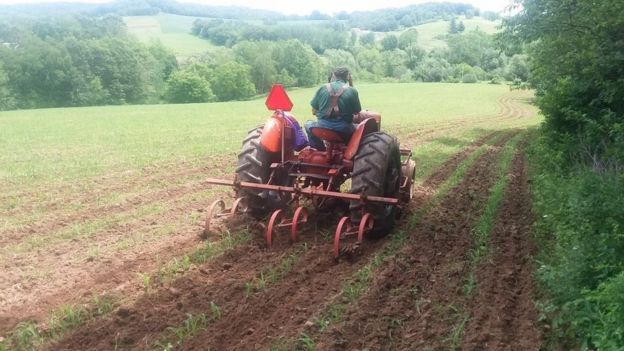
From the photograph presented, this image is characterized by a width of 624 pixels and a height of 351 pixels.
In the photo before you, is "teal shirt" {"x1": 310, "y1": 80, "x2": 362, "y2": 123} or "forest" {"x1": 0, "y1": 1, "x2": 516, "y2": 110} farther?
"forest" {"x1": 0, "y1": 1, "x2": 516, "y2": 110}

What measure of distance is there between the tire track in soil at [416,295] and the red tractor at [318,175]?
518mm

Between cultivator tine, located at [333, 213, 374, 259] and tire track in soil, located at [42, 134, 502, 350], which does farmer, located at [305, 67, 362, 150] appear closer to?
cultivator tine, located at [333, 213, 374, 259]

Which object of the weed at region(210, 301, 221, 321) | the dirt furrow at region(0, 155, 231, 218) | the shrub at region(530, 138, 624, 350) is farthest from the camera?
the dirt furrow at region(0, 155, 231, 218)

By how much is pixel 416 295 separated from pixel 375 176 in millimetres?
1488

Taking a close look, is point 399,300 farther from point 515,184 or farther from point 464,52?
point 464,52

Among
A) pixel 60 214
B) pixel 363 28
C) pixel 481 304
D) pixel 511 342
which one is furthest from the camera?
pixel 363 28

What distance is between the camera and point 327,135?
5875mm

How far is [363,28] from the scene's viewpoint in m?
138

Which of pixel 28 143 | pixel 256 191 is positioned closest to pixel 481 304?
pixel 256 191

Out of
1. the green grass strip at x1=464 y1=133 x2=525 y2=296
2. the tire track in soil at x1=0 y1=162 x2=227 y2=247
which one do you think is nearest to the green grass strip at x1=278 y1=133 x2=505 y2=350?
the green grass strip at x1=464 y1=133 x2=525 y2=296

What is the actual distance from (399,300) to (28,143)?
59.5 feet

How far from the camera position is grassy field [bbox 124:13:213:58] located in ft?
309

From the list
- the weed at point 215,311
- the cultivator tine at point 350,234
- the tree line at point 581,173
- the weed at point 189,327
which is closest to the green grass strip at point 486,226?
the tree line at point 581,173

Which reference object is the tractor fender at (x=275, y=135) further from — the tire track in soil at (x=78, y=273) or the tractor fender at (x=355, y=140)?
the tire track in soil at (x=78, y=273)
